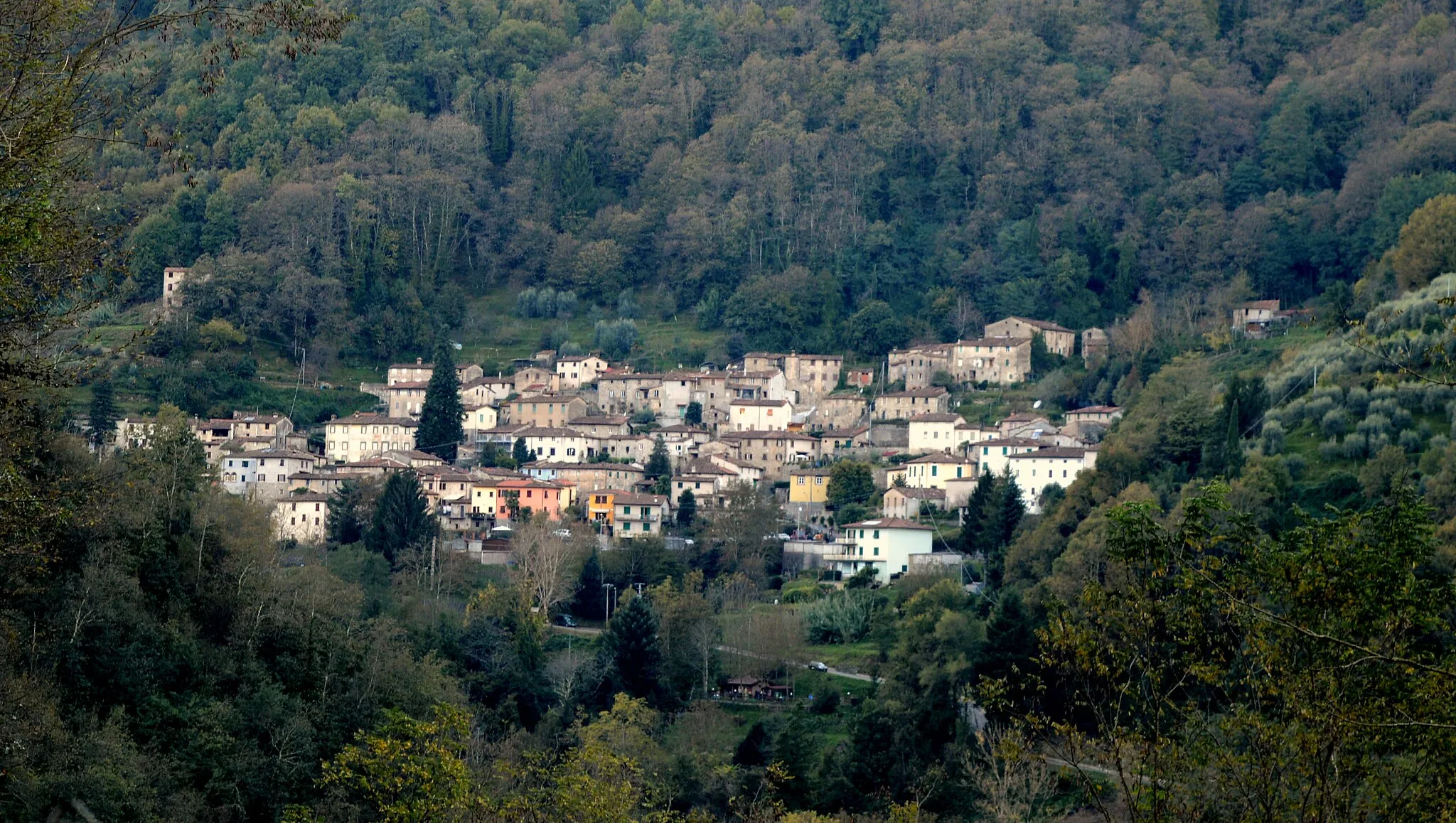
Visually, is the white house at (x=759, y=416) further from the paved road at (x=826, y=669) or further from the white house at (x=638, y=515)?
the paved road at (x=826, y=669)

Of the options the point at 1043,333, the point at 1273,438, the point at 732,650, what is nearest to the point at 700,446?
the point at 1043,333

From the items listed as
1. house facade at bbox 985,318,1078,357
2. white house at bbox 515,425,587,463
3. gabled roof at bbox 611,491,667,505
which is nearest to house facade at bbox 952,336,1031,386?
house facade at bbox 985,318,1078,357

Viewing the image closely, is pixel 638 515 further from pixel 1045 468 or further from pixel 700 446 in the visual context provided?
pixel 1045 468

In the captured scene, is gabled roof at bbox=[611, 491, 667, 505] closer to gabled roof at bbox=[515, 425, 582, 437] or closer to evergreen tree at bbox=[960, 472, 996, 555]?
gabled roof at bbox=[515, 425, 582, 437]

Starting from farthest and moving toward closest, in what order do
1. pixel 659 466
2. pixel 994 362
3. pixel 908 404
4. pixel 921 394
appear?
pixel 994 362 → pixel 921 394 → pixel 908 404 → pixel 659 466

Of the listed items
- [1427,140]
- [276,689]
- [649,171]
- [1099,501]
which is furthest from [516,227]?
[276,689]
